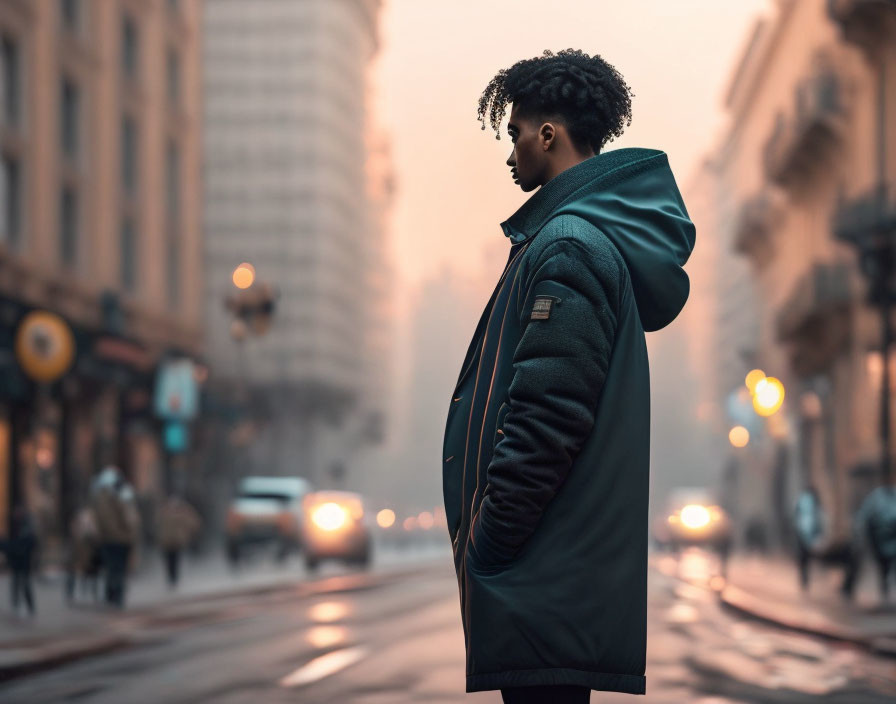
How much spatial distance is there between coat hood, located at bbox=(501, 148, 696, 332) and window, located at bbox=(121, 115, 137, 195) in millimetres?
40891

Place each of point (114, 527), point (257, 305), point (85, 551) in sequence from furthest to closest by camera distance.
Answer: point (257, 305), point (85, 551), point (114, 527)

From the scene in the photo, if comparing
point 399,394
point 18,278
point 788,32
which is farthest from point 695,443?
point 18,278

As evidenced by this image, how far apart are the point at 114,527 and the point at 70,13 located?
21.8 meters

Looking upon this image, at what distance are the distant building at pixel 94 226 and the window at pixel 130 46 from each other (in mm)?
43

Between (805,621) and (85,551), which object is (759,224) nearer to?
(85,551)

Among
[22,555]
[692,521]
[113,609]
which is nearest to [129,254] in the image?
[692,521]

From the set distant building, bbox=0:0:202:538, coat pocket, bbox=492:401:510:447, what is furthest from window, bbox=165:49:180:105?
coat pocket, bbox=492:401:510:447

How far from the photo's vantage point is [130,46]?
44.4 metres

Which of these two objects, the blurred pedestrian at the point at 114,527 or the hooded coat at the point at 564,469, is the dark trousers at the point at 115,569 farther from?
the hooded coat at the point at 564,469

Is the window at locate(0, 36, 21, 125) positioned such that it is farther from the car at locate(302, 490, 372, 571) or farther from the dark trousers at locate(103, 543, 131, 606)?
the dark trousers at locate(103, 543, 131, 606)

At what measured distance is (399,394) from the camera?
17562cm

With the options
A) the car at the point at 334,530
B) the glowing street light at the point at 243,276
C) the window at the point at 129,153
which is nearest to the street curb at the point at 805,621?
the car at the point at 334,530

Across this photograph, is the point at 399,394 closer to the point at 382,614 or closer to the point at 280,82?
the point at 280,82

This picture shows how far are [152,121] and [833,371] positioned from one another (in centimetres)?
1940
